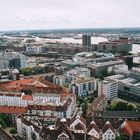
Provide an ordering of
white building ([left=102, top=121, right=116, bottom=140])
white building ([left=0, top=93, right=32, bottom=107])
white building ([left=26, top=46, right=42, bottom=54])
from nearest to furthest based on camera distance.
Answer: white building ([left=102, top=121, right=116, bottom=140]), white building ([left=0, top=93, right=32, bottom=107]), white building ([left=26, top=46, right=42, bottom=54])

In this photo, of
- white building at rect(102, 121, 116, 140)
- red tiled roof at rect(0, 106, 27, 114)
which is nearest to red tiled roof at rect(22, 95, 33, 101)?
red tiled roof at rect(0, 106, 27, 114)

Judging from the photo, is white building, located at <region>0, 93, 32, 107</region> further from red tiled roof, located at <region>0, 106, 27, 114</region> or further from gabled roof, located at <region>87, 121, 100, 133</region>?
gabled roof, located at <region>87, 121, 100, 133</region>

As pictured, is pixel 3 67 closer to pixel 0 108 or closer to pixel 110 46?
pixel 0 108

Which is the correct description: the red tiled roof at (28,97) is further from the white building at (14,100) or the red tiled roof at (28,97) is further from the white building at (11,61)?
the white building at (11,61)

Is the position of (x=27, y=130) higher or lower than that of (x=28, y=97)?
lower

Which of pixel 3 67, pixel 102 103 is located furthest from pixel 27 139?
pixel 3 67

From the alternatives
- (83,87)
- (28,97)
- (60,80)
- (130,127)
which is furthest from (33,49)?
(130,127)

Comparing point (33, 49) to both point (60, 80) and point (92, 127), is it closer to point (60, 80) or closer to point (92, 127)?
point (60, 80)

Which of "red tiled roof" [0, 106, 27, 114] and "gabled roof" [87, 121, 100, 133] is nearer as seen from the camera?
"gabled roof" [87, 121, 100, 133]
